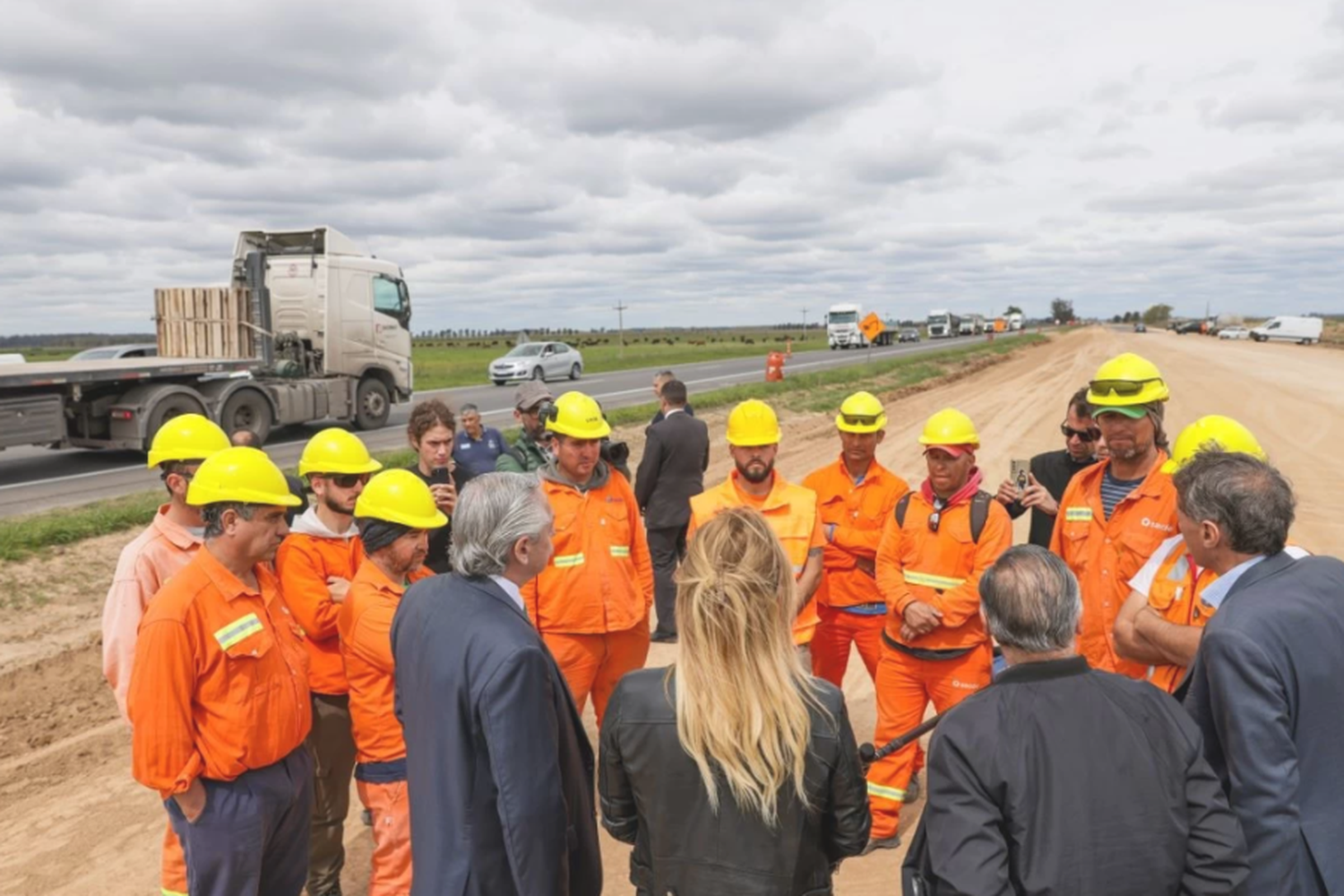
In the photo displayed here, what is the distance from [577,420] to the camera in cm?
427

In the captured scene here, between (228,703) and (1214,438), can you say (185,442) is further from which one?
(1214,438)

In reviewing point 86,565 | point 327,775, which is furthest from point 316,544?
point 86,565

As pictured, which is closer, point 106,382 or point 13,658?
point 13,658

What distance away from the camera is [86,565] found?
8.28m

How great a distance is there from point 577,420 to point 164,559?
1792mm

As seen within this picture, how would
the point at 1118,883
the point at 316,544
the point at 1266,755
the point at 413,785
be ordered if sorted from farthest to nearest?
the point at 316,544 → the point at 413,785 → the point at 1266,755 → the point at 1118,883

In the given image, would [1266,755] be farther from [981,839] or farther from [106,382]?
[106,382]

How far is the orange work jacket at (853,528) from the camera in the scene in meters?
4.82

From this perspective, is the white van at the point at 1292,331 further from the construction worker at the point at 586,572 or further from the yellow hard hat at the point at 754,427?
the construction worker at the point at 586,572

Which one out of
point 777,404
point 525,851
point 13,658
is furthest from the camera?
point 777,404

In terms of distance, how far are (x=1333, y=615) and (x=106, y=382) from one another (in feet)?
50.2

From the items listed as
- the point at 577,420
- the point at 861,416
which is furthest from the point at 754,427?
the point at 577,420

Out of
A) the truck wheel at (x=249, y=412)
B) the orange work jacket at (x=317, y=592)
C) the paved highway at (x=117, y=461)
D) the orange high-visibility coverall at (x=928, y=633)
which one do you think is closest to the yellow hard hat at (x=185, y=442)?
the orange work jacket at (x=317, y=592)

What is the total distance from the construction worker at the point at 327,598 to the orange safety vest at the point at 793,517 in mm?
1551
